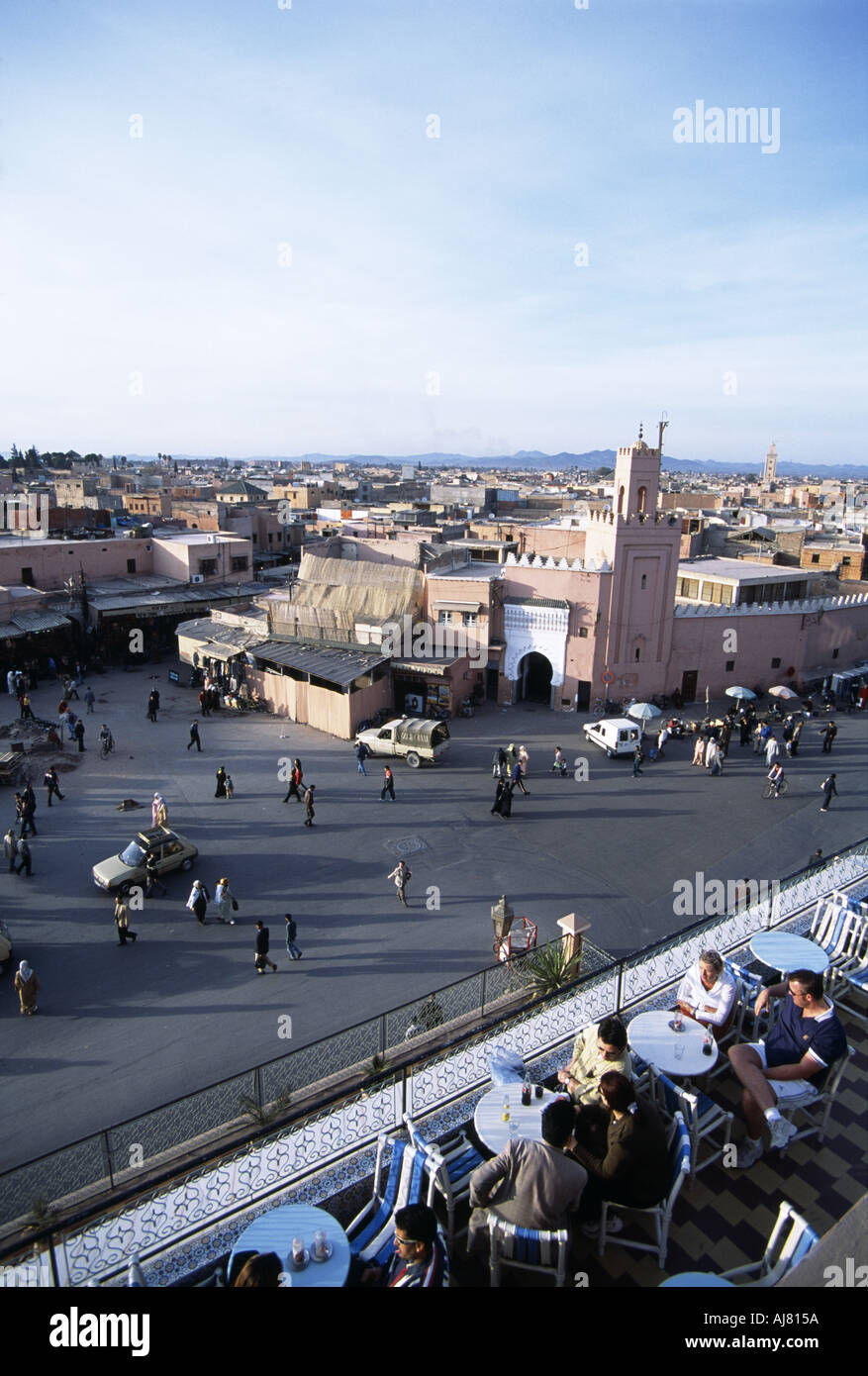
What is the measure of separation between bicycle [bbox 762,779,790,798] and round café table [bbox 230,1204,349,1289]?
17.5 m

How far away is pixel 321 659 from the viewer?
25.0 meters

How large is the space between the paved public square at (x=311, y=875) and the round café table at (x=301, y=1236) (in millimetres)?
5470

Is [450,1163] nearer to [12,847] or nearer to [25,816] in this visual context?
[12,847]

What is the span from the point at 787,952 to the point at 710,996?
1.26 m

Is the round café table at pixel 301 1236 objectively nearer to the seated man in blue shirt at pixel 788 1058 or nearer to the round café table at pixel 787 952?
the seated man in blue shirt at pixel 788 1058

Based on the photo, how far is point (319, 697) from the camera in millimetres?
23891

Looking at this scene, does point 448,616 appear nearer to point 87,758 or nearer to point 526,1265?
point 87,758

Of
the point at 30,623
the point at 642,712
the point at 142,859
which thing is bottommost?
the point at 142,859

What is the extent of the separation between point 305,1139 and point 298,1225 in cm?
85

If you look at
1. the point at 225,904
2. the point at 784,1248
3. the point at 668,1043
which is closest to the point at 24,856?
the point at 225,904

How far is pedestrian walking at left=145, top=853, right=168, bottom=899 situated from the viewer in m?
14.1

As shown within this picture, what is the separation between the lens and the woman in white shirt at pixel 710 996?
6.21 meters

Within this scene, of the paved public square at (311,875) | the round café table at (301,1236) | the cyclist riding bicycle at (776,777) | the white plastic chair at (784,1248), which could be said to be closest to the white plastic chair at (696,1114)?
the white plastic chair at (784,1248)

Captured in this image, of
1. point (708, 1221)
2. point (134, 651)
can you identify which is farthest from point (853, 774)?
point (134, 651)
